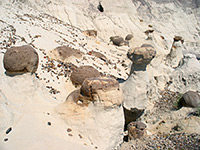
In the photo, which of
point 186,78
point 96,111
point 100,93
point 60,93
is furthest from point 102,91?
point 186,78

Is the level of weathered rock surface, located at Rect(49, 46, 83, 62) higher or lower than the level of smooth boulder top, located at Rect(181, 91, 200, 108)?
lower

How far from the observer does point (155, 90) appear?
613 cm

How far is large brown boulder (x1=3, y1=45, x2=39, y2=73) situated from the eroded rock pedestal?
54.6 inches

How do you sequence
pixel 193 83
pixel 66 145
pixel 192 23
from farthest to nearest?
pixel 192 23, pixel 193 83, pixel 66 145

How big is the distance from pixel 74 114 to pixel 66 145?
0.67 m

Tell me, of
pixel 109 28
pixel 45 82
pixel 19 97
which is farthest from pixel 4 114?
pixel 109 28

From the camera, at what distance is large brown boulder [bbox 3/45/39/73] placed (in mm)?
4262

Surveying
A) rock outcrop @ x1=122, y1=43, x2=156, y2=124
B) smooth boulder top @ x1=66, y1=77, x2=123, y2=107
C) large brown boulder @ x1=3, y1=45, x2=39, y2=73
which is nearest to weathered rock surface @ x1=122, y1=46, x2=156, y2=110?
rock outcrop @ x1=122, y1=43, x2=156, y2=124

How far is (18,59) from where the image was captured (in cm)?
426

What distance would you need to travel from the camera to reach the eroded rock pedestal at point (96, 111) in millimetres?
3547

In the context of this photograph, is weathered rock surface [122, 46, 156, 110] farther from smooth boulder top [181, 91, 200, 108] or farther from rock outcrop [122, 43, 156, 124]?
smooth boulder top [181, 91, 200, 108]

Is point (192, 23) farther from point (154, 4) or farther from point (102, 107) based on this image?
point (102, 107)

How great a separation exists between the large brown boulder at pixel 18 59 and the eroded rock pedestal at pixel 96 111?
139cm

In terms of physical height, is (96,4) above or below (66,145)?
below
